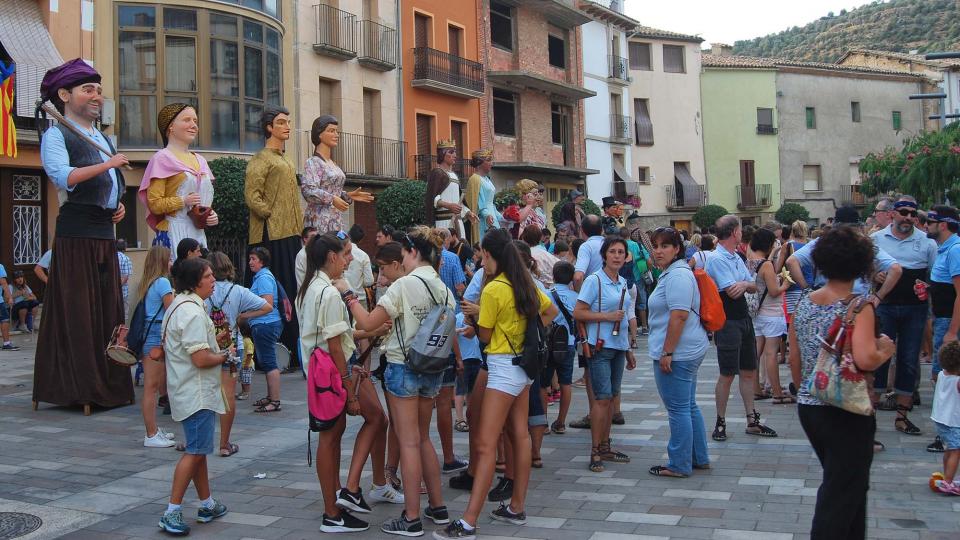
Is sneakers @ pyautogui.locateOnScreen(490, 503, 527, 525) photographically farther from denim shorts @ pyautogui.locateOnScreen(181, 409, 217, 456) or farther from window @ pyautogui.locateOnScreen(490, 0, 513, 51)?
window @ pyautogui.locateOnScreen(490, 0, 513, 51)

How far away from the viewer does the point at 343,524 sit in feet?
18.1

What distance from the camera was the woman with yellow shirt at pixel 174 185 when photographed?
9336mm

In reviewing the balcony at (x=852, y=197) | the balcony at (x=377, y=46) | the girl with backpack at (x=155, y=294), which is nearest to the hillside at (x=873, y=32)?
the balcony at (x=852, y=197)

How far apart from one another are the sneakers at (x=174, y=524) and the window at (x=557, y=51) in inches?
1318

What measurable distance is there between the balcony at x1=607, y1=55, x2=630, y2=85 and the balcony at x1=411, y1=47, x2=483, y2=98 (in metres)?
11.2

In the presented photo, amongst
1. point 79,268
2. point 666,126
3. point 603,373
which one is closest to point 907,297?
point 603,373

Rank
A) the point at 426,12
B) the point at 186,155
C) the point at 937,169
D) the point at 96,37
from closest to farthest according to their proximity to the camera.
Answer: the point at 186,155 → the point at 96,37 → the point at 937,169 → the point at 426,12

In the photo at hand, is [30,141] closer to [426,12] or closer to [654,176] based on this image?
[426,12]

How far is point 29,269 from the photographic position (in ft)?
61.2

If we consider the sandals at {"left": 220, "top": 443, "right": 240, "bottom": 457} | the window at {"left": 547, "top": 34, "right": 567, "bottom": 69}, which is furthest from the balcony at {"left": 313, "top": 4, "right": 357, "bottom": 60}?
the sandals at {"left": 220, "top": 443, "right": 240, "bottom": 457}

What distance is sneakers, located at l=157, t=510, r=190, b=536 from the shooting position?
17.7 feet

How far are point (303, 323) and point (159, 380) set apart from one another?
2.75 meters

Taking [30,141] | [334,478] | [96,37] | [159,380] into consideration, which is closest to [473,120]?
[96,37]

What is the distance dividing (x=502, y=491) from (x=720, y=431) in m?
2.48
